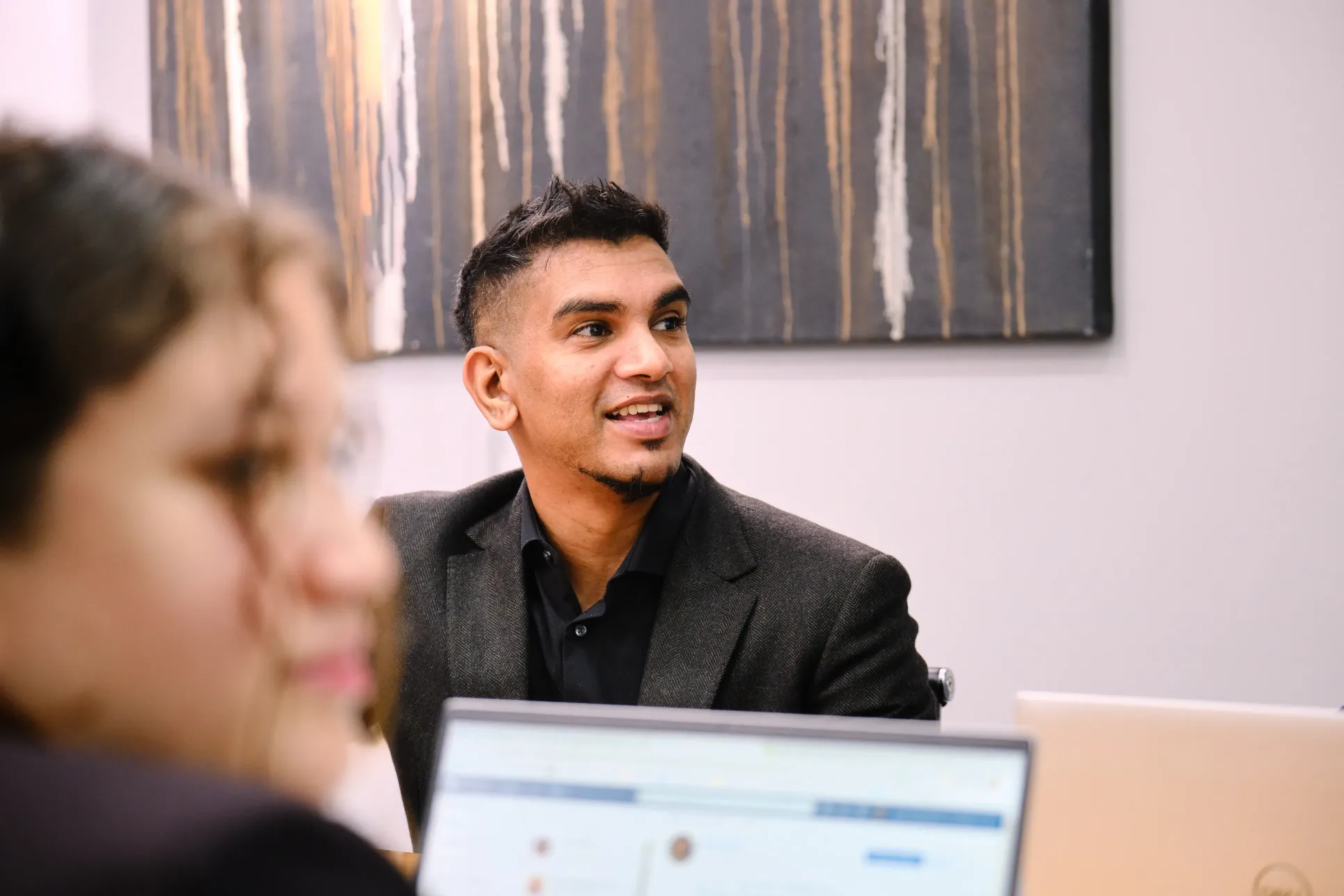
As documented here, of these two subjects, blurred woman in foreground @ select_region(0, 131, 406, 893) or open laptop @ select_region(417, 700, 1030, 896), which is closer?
blurred woman in foreground @ select_region(0, 131, 406, 893)

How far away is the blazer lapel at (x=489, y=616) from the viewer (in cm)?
174

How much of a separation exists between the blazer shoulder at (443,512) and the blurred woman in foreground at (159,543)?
1.53 meters

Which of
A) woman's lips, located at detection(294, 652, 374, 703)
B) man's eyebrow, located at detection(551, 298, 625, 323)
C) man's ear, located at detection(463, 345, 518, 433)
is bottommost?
woman's lips, located at detection(294, 652, 374, 703)

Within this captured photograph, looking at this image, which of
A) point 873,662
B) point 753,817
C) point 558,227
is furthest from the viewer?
point 558,227

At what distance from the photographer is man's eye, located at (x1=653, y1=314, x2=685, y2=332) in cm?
191

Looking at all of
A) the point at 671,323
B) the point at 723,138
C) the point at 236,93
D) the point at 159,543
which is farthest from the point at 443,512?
the point at 159,543

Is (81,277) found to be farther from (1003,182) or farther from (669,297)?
(1003,182)

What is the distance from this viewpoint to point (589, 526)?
187 centimetres

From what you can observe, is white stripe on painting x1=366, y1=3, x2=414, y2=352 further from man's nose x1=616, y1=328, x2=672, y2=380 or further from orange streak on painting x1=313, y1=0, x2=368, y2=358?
man's nose x1=616, y1=328, x2=672, y2=380

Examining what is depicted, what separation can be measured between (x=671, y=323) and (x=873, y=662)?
0.60m

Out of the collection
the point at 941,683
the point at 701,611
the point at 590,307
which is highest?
the point at 590,307

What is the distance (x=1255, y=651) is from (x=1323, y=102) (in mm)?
957

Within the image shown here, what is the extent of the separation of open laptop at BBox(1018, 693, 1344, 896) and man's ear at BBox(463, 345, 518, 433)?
3.51ft

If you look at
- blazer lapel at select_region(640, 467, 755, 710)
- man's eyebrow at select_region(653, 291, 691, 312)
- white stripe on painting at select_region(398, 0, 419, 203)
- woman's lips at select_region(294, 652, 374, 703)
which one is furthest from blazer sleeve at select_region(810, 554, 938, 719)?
white stripe on painting at select_region(398, 0, 419, 203)
